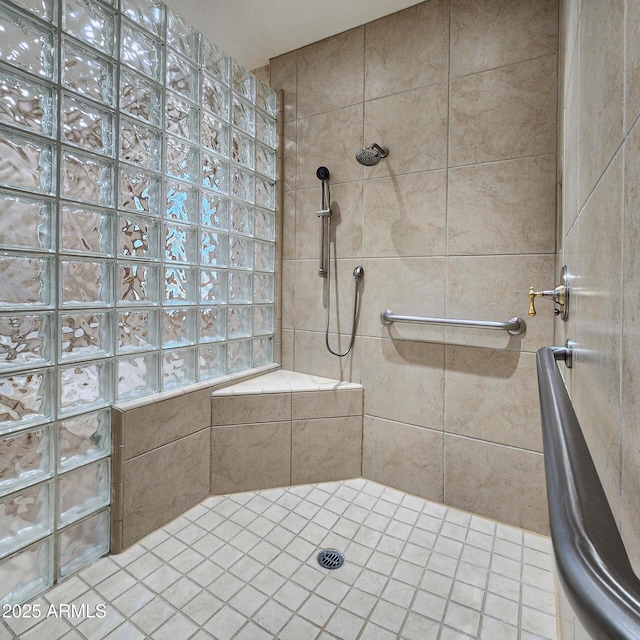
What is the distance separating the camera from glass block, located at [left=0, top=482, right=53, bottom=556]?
3.62 feet

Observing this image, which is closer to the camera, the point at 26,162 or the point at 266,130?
the point at 26,162

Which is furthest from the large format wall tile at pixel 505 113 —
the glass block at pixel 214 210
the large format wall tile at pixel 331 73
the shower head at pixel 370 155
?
the glass block at pixel 214 210

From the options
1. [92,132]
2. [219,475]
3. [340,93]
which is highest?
[340,93]

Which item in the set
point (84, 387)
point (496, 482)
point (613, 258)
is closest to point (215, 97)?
point (84, 387)

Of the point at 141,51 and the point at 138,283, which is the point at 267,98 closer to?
the point at 141,51

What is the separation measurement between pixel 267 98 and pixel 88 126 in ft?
3.70

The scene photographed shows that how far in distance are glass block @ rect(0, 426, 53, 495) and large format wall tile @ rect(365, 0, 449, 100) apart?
2029 millimetres

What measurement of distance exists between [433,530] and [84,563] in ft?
4.35

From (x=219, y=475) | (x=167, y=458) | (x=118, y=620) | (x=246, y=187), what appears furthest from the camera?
(x=246, y=187)

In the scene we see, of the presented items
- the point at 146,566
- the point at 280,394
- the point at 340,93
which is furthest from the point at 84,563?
the point at 340,93

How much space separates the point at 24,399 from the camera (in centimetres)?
114

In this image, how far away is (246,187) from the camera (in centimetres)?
196

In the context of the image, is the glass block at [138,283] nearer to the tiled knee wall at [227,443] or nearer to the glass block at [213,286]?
the glass block at [213,286]

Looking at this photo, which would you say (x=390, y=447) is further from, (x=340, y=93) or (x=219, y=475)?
(x=340, y=93)
